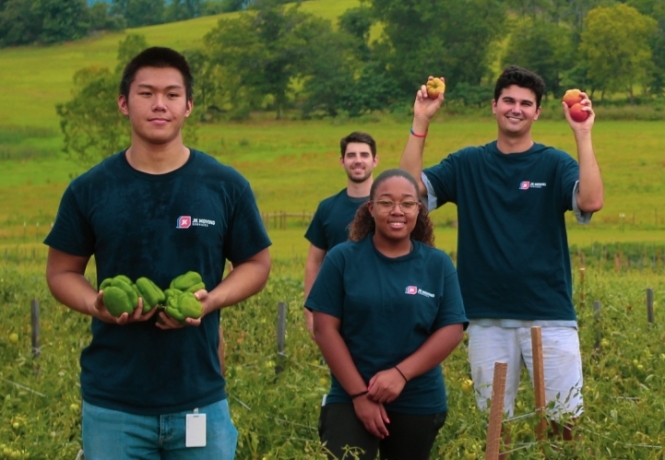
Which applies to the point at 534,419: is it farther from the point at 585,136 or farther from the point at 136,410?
the point at 136,410

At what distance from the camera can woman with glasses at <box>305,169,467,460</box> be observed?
181 inches

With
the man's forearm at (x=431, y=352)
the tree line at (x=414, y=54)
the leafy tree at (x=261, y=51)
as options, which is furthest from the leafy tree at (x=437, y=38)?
the man's forearm at (x=431, y=352)

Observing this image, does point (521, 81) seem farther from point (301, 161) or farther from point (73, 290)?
point (301, 161)

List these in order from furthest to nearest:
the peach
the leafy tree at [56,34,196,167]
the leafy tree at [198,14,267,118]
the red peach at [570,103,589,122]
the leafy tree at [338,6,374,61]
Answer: the leafy tree at [338,6,374,61] < the leafy tree at [198,14,267,118] < the leafy tree at [56,34,196,167] < the peach < the red peach at [570,103,589,122]

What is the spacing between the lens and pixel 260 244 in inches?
151

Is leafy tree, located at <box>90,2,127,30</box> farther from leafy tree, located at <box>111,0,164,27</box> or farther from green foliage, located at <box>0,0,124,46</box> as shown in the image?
leafy tree, located at <box>111,0,164,27</box>

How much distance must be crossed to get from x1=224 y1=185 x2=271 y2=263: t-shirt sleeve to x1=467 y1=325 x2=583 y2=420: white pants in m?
2.02

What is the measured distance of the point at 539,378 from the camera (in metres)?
5.38

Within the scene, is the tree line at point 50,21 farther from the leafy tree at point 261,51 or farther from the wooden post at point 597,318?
the wooden post at point 597,318

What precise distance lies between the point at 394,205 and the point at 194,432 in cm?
145

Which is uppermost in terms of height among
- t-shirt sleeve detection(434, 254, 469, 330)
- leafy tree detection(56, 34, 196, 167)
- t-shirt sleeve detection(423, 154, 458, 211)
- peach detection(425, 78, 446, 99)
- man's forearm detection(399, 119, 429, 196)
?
leafy tree detection(56, 34, 196, 167)

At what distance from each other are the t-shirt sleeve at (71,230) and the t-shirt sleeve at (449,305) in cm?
152

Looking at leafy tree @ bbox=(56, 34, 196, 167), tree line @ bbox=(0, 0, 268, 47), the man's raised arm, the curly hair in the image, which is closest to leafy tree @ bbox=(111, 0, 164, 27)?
tree line @ bbox=(0, 0, 268, 47)

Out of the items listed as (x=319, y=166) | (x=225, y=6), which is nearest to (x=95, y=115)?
(x=319, y=166)
